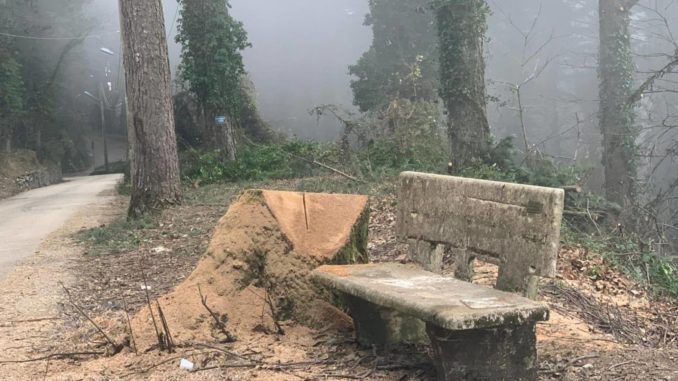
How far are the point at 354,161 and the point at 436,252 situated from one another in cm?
1014

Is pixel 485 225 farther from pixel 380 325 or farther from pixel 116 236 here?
→ pixel 116 236

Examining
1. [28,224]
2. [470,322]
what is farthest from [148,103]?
[470,322]

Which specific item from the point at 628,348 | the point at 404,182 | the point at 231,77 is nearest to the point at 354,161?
the point at 231,77

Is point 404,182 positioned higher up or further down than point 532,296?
higher up

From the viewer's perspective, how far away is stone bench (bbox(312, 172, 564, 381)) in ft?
11.1

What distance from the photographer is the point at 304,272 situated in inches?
183

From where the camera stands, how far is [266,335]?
449 cm

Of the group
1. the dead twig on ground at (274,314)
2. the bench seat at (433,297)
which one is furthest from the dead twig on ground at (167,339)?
the bench seat at (433,297)

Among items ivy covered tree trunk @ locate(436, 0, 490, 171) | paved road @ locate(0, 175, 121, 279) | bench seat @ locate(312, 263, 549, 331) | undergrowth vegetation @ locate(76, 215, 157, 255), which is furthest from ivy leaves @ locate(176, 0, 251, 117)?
bench seat @ locate(312, 263, 549, 331)

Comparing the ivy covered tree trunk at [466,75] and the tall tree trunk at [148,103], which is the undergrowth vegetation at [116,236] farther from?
the ivy covered tree trunk at [466,75]

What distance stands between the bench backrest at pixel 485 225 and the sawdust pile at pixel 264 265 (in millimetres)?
415

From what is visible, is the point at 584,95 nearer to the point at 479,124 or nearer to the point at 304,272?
the point at 479,124

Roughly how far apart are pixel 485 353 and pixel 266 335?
164 centimetres

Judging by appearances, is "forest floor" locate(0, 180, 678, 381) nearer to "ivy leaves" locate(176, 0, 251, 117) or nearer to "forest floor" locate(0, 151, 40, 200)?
"ivy leaves" locate(176, 0, 251, 117)
